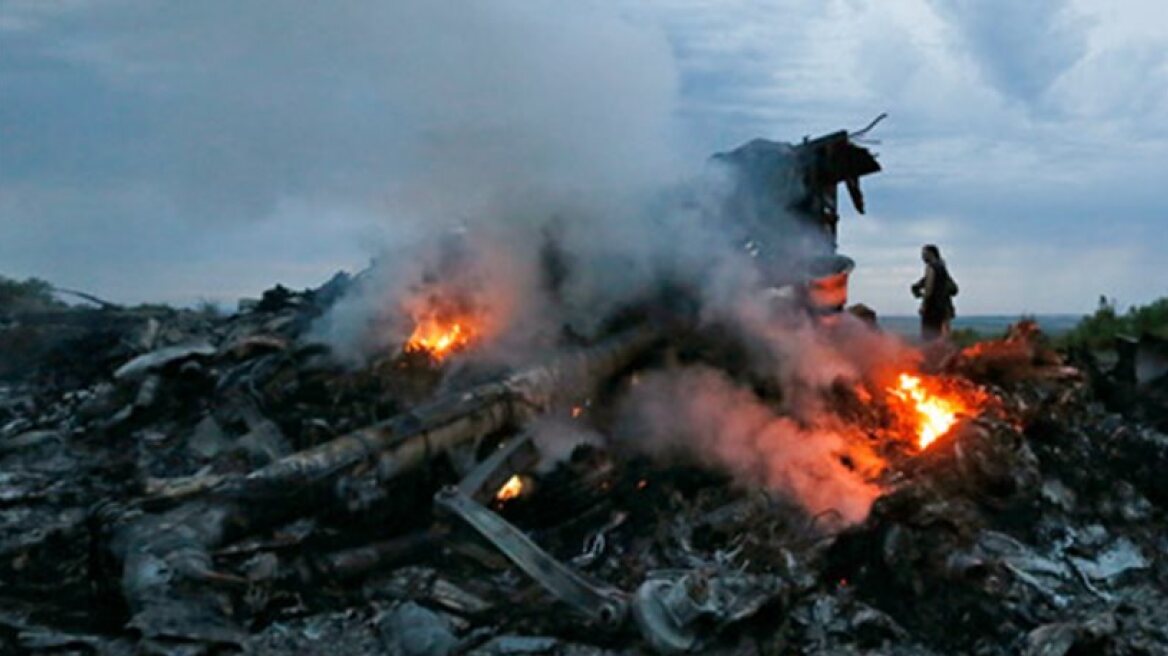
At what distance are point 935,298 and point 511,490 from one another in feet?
23.6

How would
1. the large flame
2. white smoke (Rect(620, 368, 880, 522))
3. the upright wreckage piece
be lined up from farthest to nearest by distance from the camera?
the large flame, white smoke (Rect(620, 368, 880, 522)), the upright wreckage piece

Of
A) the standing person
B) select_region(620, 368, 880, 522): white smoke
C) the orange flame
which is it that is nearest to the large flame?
select_region(620, 368, 880, 522): white smoke

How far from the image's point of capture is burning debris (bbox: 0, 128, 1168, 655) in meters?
7.20

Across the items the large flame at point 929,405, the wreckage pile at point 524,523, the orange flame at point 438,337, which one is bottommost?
the wreckage pile at point 524,523

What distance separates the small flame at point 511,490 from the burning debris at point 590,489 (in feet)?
0.07

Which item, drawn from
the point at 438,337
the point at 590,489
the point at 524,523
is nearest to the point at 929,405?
the point at 590,489

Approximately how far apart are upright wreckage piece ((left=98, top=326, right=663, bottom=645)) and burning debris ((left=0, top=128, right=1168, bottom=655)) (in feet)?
0.08

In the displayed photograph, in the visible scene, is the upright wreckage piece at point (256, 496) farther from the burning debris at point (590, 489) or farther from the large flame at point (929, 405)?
the large flame at point (929, 405)

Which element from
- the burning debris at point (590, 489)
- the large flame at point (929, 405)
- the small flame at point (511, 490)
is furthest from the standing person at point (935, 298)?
the small flame at point (511, 490)

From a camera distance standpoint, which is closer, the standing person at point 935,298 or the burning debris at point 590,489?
the burning debris at point 590,489

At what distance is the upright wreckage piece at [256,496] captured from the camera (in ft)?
22.3

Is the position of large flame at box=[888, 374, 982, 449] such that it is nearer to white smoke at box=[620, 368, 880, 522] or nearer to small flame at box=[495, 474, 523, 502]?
white smoke at box=[620, 368, 880, 522]

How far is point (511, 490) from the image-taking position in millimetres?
9828

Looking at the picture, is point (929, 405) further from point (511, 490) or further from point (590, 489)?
point (511, 490)
